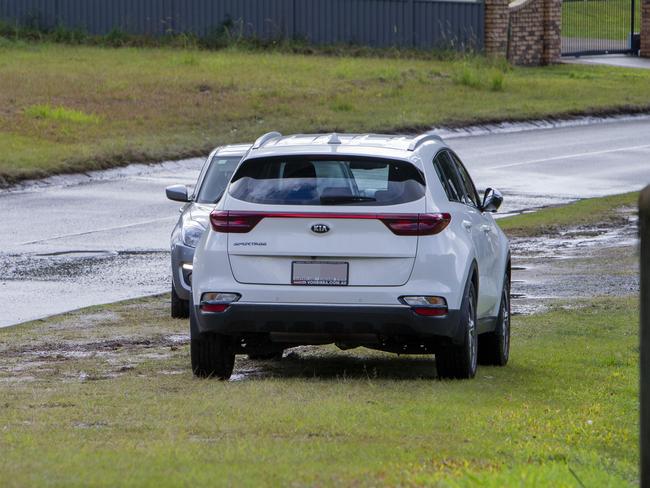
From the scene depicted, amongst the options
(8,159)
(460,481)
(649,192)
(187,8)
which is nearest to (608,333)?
(460,481)

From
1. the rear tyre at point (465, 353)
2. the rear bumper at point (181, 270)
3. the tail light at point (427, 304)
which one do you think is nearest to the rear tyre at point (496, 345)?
the rear tyre at point (465, 353)

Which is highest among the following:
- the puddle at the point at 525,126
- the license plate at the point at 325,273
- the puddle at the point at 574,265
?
the license plate at the point at 325,273

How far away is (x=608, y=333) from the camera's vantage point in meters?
12.3

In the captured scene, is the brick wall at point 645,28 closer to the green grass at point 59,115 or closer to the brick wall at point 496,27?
the brick wall at point 496,27

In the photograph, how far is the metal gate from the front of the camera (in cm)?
5528

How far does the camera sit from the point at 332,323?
9.35 meters

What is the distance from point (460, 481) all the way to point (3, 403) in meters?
3.50

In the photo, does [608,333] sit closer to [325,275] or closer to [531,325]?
[531,325]

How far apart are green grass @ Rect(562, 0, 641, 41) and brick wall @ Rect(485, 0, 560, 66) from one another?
10.4 m

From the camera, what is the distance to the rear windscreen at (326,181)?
31.0 ft

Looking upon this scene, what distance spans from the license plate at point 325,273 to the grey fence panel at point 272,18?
38.5 metres

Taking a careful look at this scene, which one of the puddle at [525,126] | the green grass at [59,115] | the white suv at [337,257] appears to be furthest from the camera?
the puddle at [525,126]

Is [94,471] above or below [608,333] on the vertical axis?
above

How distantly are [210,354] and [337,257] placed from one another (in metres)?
1.14
